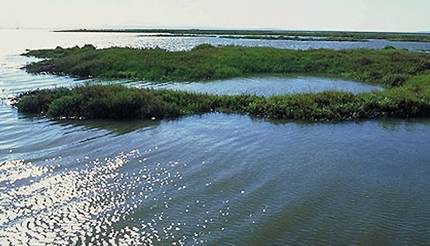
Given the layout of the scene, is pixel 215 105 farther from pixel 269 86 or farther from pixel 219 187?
pixel 219 187

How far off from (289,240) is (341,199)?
3.10 m

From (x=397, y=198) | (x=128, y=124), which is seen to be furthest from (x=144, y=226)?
(x=128, y=124)

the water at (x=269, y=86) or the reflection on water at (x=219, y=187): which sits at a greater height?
the reflection on water at (x=219, y=187)

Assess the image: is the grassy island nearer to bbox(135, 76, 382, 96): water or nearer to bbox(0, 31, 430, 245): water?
bbox(0, 31, 430, 245): water

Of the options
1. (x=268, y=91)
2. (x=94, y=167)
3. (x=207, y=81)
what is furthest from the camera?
(x=207, y=81)

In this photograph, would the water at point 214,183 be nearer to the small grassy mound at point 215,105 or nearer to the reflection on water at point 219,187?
the reflection on water at point 219,187

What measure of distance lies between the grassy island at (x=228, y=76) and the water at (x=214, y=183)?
1.82 metres

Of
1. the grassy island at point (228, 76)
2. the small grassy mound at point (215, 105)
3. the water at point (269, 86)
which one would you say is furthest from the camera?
the water at point (269, 86)

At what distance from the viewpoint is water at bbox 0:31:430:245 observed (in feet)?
34.4

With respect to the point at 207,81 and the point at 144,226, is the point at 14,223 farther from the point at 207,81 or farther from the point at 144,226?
the point at 207,81

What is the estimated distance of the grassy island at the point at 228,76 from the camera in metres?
23.6

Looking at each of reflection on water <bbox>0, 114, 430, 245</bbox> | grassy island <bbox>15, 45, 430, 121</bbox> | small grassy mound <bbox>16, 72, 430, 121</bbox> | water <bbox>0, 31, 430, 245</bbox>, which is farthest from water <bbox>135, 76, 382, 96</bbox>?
reflection on water <bbox>0, 114, 430, 245</bbox>

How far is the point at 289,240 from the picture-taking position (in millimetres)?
10094

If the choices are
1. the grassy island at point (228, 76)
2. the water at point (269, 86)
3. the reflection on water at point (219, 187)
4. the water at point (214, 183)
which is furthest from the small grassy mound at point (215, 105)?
the water at point (269, 86)
